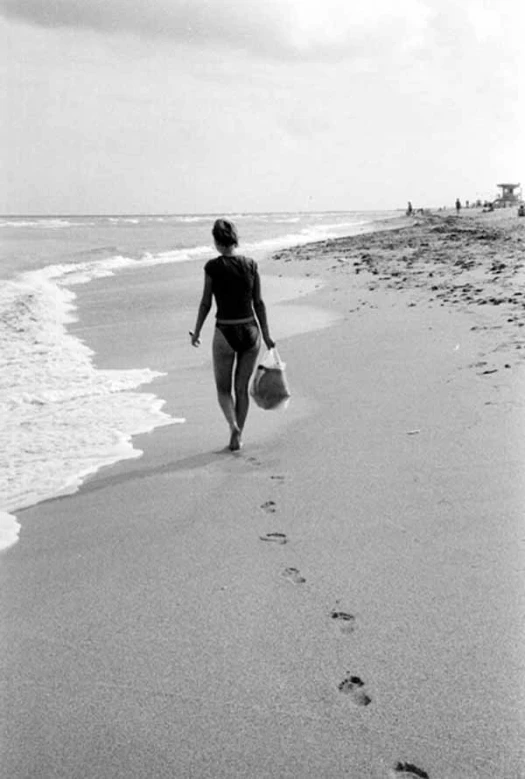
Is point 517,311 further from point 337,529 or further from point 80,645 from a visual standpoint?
point 80,645

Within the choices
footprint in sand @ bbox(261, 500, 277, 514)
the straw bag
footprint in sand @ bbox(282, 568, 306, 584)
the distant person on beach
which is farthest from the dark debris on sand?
footprint in sand @ bbox(282, 568, 306, 584)

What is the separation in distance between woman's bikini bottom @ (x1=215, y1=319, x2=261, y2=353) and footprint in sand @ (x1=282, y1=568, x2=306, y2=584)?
233 centimetres

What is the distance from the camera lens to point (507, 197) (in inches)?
2427

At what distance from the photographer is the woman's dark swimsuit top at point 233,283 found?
15.8 ft

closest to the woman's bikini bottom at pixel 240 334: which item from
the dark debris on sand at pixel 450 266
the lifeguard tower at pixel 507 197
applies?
the dark debris on sand at pixel 450 266

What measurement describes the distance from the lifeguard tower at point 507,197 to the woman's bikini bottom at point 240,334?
57.6m

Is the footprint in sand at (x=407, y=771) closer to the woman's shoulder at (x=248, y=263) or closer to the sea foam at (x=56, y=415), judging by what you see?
the sea foam at (x=56, y=415)

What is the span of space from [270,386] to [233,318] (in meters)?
0.55

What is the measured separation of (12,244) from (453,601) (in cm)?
3563

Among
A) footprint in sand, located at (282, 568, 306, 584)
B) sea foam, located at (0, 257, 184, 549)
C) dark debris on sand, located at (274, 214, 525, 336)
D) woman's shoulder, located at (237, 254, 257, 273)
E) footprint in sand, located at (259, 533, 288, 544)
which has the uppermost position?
woman's shoulder, located at (237, 254, 257, 273)

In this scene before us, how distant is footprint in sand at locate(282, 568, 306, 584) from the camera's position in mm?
2857

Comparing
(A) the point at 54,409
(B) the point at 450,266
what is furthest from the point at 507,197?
(A) the point at 54,409

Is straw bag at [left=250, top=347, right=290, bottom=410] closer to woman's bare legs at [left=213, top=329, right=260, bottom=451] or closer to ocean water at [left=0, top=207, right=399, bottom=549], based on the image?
woman's bare legs at [left=213, top=329, right=260, bottom=451]

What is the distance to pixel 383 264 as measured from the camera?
15.5 m
